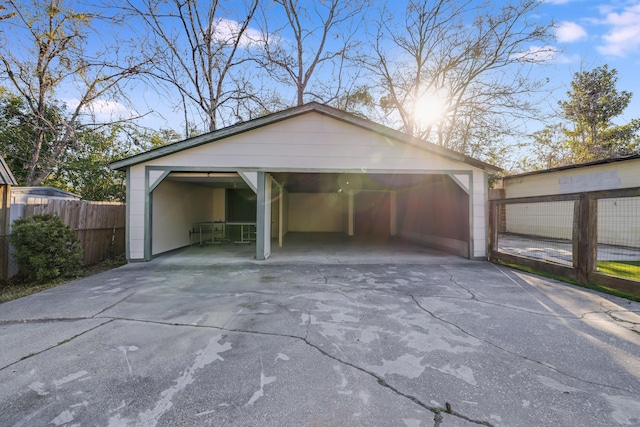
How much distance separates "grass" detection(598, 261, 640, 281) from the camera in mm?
4623

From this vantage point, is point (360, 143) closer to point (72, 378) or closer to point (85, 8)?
point (72, 378)

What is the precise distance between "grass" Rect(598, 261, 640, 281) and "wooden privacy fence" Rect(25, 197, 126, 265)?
9.85 metres

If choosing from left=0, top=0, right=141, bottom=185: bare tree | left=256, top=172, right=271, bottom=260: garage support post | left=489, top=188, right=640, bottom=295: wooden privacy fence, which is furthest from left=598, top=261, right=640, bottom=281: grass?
left=0, top=0, right=141, bottom=185: bare tree

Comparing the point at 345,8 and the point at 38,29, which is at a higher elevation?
the point at 345,8

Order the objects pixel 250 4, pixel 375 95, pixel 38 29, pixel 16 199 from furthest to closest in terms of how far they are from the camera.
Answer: pixel 375 95, pixel 250 4, pixel 38 29, pixel 16 199

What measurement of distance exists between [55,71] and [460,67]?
Result: 17484 mm

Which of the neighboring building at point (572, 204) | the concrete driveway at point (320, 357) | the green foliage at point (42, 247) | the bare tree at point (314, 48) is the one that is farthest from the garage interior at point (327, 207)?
the bare tree at point (314, 48)

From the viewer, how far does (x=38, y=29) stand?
9.73m

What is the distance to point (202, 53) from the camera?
45.6ft

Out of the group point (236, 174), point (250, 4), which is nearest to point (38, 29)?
point (250, 4)

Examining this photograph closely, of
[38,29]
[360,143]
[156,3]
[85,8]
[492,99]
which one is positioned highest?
[156,3]

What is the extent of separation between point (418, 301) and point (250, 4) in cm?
1547

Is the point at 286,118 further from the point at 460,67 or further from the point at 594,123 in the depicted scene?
the point at 594,123

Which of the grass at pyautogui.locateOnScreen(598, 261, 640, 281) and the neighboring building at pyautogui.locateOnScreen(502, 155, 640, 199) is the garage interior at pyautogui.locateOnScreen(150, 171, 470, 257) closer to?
the grass at pyautogui.locateOnScreen(598, 261, 640, 281)
